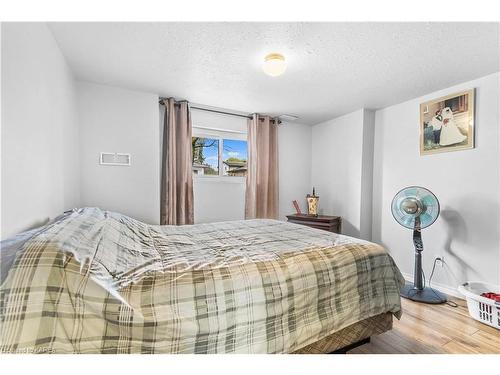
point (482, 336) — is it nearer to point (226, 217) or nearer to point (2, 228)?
point (226, 217)

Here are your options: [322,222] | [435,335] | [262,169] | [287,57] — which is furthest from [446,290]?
[287,57]

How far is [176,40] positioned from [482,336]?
3.11 meters

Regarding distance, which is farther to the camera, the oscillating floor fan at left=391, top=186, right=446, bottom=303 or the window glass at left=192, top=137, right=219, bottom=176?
the window glass at left=192, top=137, right=219, bottom=176

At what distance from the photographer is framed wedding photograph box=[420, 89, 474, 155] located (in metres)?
2.30

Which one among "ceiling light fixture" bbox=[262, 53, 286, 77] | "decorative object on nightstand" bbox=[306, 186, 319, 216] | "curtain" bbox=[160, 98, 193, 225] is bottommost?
"decorative object on nightstand" bbox=[306, 186, 319, 216]

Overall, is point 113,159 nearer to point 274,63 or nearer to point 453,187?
point 274,63

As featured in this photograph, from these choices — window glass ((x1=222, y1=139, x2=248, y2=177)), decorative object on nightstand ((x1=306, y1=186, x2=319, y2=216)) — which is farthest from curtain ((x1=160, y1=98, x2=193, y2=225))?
decorative object on nightstand ((x1=306, y1=186, x2=319, y2=216))

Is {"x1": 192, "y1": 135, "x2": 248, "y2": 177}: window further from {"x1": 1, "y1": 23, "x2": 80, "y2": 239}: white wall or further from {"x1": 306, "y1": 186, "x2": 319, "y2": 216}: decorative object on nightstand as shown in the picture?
{"x1": 1, "y1": 23, "x2": 80, "y2": 239}: white wall

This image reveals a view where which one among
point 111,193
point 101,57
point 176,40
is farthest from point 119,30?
point 111,193

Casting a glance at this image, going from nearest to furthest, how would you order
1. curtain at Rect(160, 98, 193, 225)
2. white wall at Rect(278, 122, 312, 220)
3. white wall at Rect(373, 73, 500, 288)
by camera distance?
white wall at Rect(373, 73, 500, 288) → curtain at Rect(160, 98, 193, 225) → white wall at Rect(278, 122, 312, 220)

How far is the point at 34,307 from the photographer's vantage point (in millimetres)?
764

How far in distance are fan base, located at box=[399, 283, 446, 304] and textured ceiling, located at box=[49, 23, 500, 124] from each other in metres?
2.06

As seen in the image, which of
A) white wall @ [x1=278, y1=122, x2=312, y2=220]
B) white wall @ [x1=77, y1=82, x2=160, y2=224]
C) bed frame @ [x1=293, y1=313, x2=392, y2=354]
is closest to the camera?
bed frame @ [x1=293, y1=313, x2=392, y2=354]

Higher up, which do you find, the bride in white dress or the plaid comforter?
the bride in white dress
